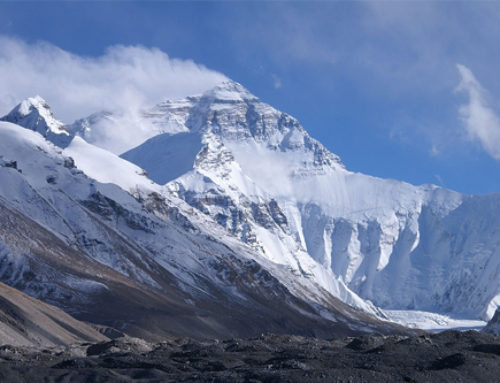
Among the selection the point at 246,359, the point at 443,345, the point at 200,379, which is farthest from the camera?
the point at 443,345

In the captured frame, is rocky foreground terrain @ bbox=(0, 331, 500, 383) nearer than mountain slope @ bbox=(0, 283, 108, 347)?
Yes

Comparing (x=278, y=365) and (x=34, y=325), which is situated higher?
(x=278, y=365)

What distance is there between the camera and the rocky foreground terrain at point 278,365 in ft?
249

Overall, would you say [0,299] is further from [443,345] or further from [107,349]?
[443,345]

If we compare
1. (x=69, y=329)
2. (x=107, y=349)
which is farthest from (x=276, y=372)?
(x=69, y=329)

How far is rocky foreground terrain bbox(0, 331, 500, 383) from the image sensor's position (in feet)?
249

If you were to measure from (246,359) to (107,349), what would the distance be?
101ft

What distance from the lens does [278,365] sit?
278 ft

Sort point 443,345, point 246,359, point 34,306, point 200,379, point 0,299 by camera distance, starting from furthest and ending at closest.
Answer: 1. point 34,306
2. point 0,299
3. point 443,345
4. point 246,359
5. point 200,379

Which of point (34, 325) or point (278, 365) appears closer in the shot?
point (278, 365)

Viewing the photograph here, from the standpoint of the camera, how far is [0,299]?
15575 centimetres

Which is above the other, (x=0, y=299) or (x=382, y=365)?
(x=382, y=365)

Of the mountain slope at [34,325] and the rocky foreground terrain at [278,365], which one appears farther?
the mountain slope at [34,325]

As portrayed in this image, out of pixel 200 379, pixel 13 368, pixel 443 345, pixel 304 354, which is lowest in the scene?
pixel 13 368
